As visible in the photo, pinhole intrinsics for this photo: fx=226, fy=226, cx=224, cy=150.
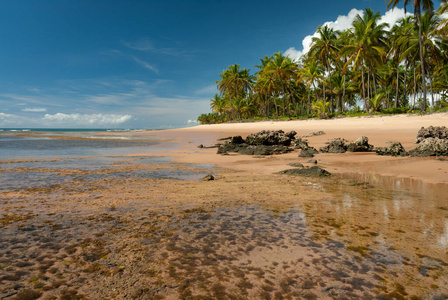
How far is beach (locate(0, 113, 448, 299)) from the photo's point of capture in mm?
1964

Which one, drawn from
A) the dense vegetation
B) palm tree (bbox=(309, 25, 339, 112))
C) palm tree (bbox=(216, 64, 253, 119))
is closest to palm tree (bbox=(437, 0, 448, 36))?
the dense vegetation

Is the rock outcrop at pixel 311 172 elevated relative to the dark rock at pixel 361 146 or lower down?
lower down

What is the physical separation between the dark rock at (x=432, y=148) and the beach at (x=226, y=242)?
4783 millimetres

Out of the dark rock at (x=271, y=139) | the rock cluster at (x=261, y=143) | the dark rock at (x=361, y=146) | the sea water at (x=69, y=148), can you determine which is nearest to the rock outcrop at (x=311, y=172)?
the dark rock at (x=361, y=146)

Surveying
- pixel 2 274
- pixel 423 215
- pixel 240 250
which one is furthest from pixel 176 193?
pixel 423 215

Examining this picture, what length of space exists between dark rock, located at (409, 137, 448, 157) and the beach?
188 inches

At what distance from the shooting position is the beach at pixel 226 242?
1964mm

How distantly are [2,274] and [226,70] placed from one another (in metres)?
63.7

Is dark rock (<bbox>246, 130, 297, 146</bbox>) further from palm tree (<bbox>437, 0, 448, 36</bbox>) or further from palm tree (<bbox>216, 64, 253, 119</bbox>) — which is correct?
palm tree (<bbox>216, 64, 253, 119</bbox>)

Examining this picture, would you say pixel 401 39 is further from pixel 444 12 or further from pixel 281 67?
pixel 281 67

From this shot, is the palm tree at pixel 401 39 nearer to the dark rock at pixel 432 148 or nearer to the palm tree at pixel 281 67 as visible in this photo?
the palm tree at pixel 281 67

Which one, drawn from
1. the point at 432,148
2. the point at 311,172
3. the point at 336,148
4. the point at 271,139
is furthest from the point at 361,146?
the point at 311,172

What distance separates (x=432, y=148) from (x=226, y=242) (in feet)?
34.6

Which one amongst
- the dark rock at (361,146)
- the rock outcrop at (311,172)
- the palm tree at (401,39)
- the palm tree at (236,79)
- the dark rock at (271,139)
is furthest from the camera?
the palm tree at (236,79)
